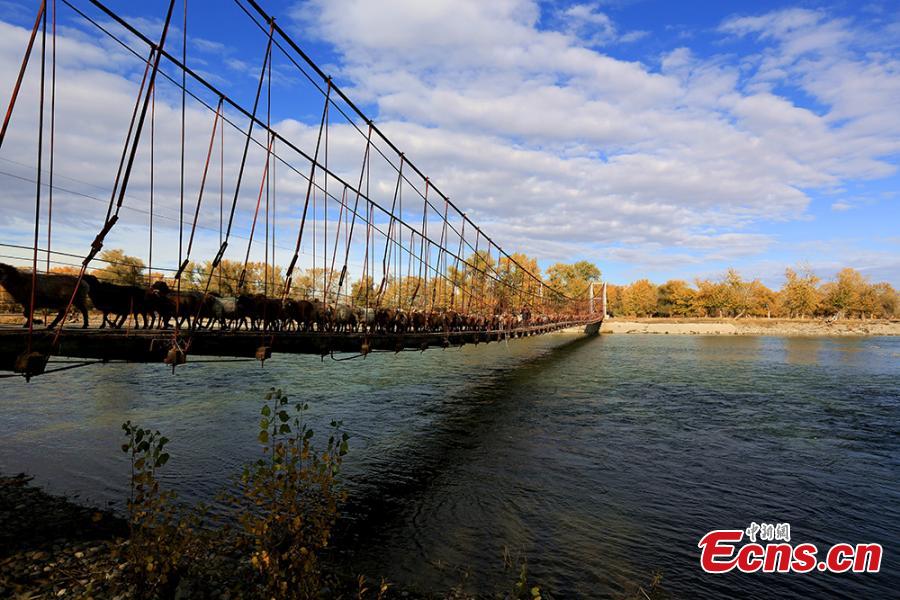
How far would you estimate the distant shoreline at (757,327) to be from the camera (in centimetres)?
9262

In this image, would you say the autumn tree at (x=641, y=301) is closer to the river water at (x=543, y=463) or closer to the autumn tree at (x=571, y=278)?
the autumn tree at (x=571, y=278)

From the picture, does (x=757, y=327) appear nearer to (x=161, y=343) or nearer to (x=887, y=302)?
(x=887, y=302)

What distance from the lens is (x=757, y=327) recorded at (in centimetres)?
9856

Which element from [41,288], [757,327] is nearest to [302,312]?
[41,288]

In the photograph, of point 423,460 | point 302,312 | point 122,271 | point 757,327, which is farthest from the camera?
point 757,327

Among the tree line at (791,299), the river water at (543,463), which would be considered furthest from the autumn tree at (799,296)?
the river water at (543,463)

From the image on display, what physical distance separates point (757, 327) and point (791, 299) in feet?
82.0

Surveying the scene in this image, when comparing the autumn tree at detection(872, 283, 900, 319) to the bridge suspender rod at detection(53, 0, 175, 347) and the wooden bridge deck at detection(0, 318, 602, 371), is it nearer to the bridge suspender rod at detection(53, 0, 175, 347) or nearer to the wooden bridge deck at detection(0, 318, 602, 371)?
the wooden bridge deck at detection(0, 318, 602, 371)

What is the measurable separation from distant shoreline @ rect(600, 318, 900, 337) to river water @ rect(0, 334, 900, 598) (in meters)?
75.3

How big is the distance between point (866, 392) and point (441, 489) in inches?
1049

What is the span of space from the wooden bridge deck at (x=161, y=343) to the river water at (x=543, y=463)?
2873mm

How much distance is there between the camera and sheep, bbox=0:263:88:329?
8383 mm

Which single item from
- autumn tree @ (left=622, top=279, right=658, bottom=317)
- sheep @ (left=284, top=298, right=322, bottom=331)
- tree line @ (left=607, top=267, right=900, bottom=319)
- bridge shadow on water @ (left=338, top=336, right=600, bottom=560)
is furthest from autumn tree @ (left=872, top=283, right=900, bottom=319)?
sheep @ (left=284, top=298, right=322, bottom=331)

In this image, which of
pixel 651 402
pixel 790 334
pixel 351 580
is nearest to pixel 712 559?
pixel 351 580
